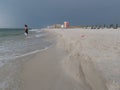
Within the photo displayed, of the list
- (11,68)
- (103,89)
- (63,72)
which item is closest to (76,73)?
(63,72)

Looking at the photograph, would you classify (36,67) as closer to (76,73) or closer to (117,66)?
(76,73)

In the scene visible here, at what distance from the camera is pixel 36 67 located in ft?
20.6

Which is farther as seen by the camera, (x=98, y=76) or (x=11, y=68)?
(x=11, y=68)

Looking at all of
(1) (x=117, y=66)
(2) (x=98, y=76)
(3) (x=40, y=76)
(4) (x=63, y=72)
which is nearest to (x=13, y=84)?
(3) (x=40, y=76)

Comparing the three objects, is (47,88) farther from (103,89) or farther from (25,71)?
(25,71)

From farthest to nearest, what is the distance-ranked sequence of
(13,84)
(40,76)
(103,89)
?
(40,76)
(13,84)
(103,89)

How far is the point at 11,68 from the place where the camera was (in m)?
6.12

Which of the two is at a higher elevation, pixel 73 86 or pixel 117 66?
pixel 117 66

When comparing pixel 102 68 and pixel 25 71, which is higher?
pixel 102 68

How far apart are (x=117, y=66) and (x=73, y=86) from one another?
1547mm

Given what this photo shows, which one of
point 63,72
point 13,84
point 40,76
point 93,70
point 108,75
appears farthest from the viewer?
point 63,72

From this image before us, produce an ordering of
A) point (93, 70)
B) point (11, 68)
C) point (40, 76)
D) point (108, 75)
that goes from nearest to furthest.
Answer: point (108, 75) → point (93, 70) → point (40, 76) → point (11, 68)

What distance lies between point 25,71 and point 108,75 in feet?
9.56

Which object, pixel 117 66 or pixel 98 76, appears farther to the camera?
pixel 117 66
